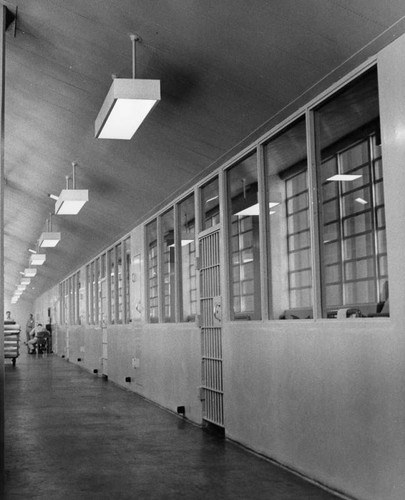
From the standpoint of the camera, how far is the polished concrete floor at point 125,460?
510cm

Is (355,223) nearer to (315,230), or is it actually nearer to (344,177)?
(344,177)

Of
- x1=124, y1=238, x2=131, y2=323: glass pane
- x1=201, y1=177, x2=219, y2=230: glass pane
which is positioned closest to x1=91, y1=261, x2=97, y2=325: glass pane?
x1=124, y1=238, x2=131, y2=323: glass pane

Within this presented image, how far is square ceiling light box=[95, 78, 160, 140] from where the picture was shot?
562 centimetres

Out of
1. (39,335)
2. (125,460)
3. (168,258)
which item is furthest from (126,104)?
(39,335)

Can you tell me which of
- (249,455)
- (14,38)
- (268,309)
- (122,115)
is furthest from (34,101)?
(249,455)

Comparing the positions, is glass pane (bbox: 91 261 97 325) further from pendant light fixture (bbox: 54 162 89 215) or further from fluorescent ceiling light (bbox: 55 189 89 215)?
fluorescent ceiling light (bbox: 55 189 89 215)

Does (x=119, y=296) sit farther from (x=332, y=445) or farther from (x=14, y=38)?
(x=332, y=445)

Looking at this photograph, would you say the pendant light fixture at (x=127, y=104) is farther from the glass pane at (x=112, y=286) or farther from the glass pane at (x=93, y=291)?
the glass pane at (x=93, y=291)

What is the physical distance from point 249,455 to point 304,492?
4.90 ft

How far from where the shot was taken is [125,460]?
628cm

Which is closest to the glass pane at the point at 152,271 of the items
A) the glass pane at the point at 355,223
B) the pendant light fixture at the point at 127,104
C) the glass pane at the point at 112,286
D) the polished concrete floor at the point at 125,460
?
the polished concrete floor at the point at 125,460

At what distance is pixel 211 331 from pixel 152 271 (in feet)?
13.1

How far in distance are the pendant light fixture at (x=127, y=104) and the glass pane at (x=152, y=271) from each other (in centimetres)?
519

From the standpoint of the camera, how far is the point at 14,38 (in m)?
6.71
